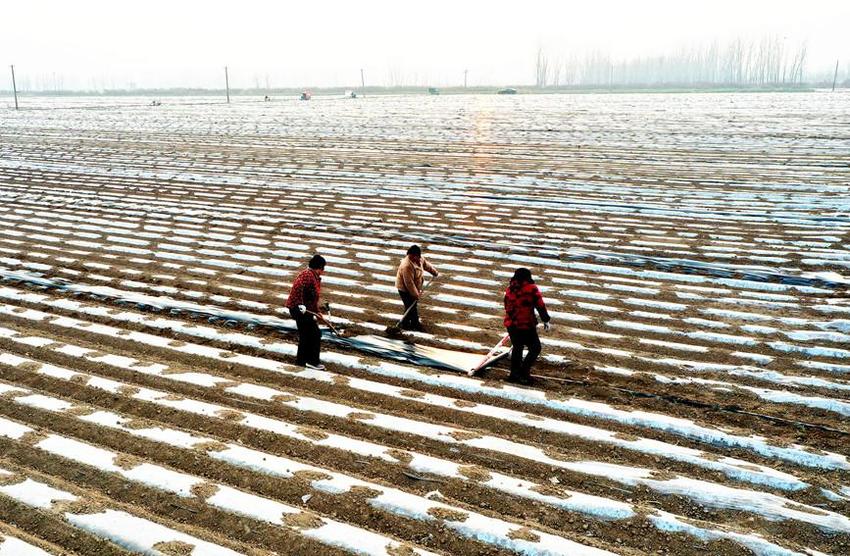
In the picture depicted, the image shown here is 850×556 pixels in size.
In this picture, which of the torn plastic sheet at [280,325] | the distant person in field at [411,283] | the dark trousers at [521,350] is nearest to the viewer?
the dark trousers at [521,350]

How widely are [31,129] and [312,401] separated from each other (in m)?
41.8

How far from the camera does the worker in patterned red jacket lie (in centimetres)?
754

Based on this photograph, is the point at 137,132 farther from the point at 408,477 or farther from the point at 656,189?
the point at 408,477

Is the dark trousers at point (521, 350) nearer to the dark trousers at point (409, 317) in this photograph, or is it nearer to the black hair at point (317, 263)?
the dark trousers at point (409, 317)

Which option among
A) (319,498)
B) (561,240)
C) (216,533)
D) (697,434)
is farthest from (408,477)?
(561,240)

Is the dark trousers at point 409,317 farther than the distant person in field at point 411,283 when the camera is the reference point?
Yes

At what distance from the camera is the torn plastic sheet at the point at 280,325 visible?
327 inches

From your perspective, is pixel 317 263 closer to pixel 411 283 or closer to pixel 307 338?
pixel 307 338

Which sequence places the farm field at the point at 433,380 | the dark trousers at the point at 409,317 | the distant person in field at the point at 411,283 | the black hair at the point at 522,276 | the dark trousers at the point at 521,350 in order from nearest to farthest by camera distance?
the farm field at the point at 433,380
the black hair at the point at 522,276
the dark trousers at the point at 521,350
the distant person in field at the point at 411,283
the dark trousers at the point at 409,317

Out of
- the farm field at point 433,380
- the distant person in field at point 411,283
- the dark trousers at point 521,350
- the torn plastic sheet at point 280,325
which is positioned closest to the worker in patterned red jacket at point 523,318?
the dark trousers at point 521,350

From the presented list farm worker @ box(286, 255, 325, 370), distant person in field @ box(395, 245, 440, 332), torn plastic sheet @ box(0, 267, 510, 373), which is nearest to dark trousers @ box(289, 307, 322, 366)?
farm worker @ box(286, 255, 325, 370)

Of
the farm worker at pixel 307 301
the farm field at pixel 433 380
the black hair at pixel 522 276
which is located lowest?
the farm field at pixel 433 380

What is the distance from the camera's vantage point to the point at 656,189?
18.4 m

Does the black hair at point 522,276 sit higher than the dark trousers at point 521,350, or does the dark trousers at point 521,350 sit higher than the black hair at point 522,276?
the black hair at point 522,276
